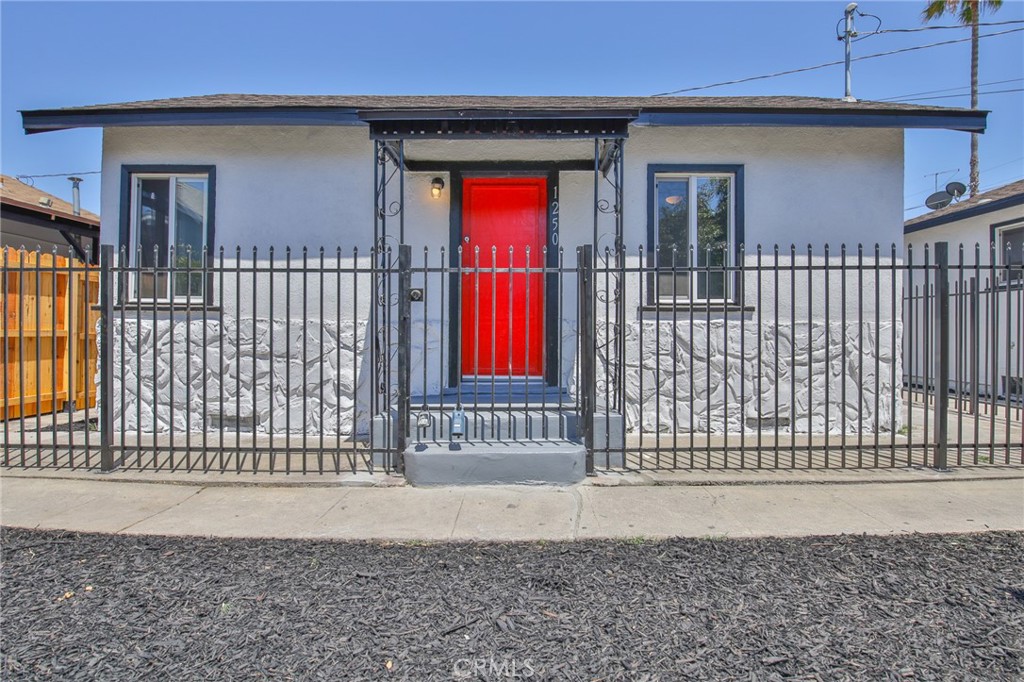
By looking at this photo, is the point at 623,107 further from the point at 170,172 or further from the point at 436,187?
the point at 170,172

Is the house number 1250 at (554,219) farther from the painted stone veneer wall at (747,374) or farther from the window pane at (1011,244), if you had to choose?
the window pane at (1011,244)

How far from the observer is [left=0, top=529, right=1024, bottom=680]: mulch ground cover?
7.98 feet

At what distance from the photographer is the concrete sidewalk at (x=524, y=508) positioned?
3961mm

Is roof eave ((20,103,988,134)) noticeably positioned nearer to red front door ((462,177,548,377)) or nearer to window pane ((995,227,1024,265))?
red front door ((462,177,548,377))

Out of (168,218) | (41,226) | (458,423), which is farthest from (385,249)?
(41,226)

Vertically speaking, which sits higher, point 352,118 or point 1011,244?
point 352,118

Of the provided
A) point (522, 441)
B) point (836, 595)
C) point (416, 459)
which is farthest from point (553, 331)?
point (836, 595)

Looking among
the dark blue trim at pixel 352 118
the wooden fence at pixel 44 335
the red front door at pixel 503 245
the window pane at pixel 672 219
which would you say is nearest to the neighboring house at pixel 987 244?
the dark blue trim at pixel 352 118

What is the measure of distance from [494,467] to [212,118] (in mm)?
4966

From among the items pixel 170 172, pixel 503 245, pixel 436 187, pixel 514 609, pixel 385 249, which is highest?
pixel 170 172

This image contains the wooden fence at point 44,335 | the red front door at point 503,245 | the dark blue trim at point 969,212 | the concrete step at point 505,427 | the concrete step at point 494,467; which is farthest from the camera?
the dark blue trim at point 969,212

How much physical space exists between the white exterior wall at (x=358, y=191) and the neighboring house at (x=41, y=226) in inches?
139

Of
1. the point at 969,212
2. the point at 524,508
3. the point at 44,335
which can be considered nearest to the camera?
the point at 524,508

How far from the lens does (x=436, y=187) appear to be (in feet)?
22.6
